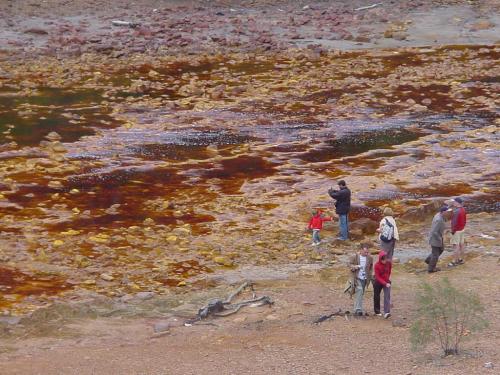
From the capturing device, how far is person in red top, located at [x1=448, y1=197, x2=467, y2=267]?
18219 mm

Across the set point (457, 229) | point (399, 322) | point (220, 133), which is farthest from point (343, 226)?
point (220, 133)

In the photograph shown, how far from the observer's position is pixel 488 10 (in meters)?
49.1

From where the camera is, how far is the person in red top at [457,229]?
18.2 meters

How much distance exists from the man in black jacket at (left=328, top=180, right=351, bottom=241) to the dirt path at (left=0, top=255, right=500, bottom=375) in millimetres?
3238

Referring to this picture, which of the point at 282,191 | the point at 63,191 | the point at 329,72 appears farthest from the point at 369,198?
the point at 329,72

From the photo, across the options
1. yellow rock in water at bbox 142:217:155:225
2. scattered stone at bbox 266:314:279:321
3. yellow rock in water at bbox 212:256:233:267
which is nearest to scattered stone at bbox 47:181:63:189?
yellow rock in water at bbox 142:217:155:225

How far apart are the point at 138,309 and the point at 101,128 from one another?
583 inches

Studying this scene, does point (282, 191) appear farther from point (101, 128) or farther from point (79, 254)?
point (101, 128)

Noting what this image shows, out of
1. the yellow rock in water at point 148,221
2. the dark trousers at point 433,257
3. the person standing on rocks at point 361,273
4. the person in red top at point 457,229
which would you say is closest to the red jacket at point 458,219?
the person in red top at point 457,229

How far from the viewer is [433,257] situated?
17812mm

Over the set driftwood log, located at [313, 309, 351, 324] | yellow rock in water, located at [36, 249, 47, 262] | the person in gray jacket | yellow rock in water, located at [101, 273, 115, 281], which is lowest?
yellow rock in water, located at [101, 273, 115, 281]

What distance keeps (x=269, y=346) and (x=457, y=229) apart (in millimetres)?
5302

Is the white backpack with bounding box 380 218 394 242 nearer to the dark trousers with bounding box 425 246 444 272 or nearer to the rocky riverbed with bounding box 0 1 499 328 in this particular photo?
the dark trousers with bounding box 425 246 444 272

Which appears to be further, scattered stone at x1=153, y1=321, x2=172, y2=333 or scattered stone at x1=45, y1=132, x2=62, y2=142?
scattered stone at x1=45, y1=132, x2=62, y2=142
